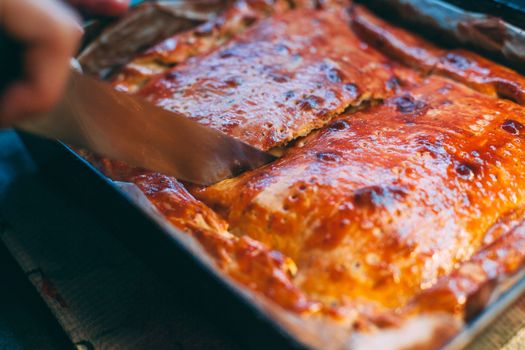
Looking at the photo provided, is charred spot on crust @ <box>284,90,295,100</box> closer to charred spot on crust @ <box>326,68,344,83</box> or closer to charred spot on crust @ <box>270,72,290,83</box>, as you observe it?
charred spot on crust @ <box>270,72,290,83</box>

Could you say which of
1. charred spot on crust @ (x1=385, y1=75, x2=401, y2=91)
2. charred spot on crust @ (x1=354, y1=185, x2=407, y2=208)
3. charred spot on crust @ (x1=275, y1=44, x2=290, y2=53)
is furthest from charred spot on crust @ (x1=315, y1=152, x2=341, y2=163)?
charred spot on crust @ (x1=275, y1=44, x2=290, y2=53)

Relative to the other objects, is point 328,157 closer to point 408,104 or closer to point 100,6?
point 408,104

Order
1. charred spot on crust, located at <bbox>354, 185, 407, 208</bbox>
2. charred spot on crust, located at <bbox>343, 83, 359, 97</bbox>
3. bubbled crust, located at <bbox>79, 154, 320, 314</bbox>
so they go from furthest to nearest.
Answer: charred spot on crust, located at <bbox>343, 83, 359, 97</bbox> < charred spot on crust, located at <bbox>354, 185, 407, 208</bbox> < bubbled crust, located at <bbox>79, 154, 320, 314</bbox>

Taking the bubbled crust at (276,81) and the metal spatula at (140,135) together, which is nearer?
the metal spatula at (140,135)

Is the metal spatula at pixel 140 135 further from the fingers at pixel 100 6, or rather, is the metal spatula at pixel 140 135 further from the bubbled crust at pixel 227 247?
the fingers at pixel 100 6

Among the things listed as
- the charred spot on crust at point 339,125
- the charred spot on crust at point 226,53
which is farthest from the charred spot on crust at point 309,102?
the charred spot on crust at point 226,53

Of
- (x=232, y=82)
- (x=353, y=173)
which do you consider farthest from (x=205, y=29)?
(x=353, y=173)

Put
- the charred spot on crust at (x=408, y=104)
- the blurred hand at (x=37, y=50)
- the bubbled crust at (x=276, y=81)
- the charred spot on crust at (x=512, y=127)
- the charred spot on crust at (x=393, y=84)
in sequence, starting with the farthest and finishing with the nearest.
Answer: the charred spot on crust at (x=393, y=84) < the charred spot on crust at (x=408, y=104) < the bubbled crust at (x=276, y=81) < the charred spot on crust at (x=512, y=127) < the blurred hand at (x=37, y=50)
